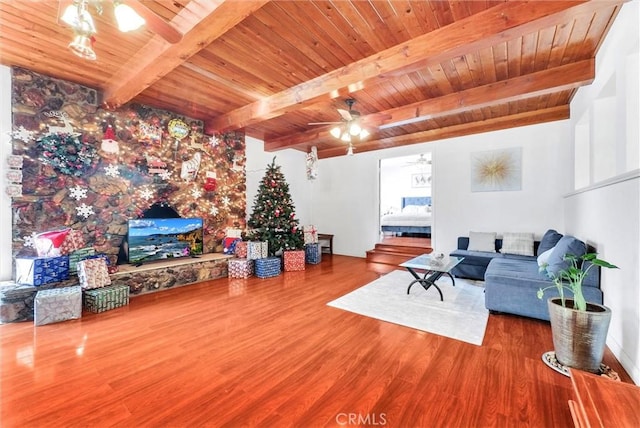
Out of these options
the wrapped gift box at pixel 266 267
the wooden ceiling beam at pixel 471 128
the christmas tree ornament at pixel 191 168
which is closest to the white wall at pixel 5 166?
the christmas tree ornament at pixel 191 168

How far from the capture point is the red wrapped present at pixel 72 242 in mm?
3250

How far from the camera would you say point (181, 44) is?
2375 millimetres

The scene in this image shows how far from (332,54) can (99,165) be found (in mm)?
3560

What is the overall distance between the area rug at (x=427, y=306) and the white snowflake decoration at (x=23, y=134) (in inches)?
168

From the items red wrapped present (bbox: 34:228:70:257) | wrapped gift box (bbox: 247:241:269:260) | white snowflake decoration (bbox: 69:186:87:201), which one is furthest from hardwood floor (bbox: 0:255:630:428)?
wrapped gift box (bbox: 247:241:269:260)

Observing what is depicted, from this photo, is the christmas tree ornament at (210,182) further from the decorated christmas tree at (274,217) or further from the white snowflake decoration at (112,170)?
the white snowflake decoration at (112,170)

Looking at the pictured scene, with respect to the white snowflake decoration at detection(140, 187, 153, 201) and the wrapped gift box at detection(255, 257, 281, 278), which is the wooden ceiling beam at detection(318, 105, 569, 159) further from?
the white snowflake decoration at detection(140, 187, 153, 201)

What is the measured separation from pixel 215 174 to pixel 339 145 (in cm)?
335

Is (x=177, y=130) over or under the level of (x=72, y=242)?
over

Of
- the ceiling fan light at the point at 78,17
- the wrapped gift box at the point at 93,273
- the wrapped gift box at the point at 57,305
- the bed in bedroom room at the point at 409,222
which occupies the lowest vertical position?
the wrapped gift box at the point at 57,305

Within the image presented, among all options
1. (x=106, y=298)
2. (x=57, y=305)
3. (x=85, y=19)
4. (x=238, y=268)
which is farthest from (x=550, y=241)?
(x=57, y=305)

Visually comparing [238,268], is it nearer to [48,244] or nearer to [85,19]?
[48,244]

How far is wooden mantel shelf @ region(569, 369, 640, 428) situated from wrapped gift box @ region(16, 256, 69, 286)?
15.6 ft

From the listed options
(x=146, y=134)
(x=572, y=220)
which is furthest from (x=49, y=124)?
(x=572, y=220)
